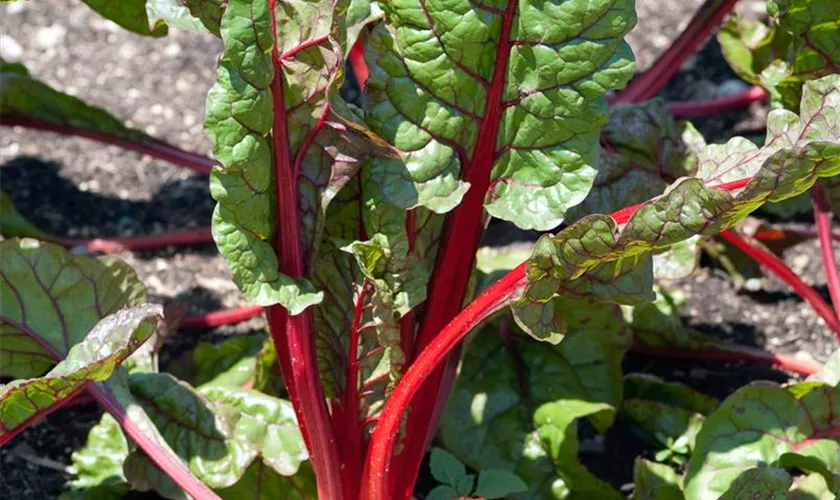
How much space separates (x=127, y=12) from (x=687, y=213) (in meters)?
1.23

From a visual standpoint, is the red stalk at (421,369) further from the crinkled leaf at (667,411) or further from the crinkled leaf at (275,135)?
the crinkled leaf at (667,411)

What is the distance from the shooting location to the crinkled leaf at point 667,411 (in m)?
2.33

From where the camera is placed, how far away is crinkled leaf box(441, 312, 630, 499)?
2199 mm

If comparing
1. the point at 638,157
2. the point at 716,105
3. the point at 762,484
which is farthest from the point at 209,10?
the point at 716,105

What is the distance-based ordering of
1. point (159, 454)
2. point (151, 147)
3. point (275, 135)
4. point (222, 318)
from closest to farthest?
point (275, 135) < point (159, 454) < point (222, 318) < point (151, 147)

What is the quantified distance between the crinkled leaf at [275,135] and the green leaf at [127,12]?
583 millimetres

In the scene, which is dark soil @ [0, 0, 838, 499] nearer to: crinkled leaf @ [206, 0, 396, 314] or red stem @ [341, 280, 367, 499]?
red stem @ [341, 280, 367, 499]

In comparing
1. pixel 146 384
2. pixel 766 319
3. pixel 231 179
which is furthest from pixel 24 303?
pixel 766 319

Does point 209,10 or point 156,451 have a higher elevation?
point 209,10

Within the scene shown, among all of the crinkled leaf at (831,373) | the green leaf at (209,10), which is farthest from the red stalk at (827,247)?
the green leaf at (209,10)

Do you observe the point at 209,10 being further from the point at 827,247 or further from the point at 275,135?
the point at 827,247

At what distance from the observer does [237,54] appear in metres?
1.66

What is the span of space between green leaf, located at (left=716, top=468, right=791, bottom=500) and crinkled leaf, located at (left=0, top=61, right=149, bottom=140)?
152cm

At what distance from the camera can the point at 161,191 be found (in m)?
3.08
